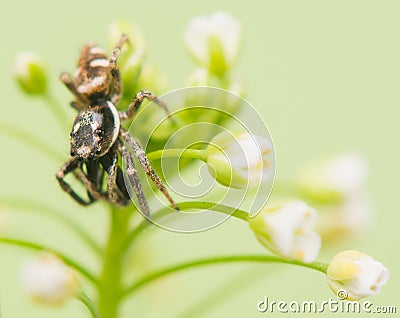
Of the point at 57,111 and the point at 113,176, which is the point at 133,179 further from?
the point at 57,111

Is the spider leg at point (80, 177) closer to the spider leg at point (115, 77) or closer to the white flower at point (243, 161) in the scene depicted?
the spider leg at point (115, 77)

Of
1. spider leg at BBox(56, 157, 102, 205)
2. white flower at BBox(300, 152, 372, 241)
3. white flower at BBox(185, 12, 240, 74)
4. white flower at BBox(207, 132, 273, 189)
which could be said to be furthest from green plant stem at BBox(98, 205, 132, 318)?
white flower at BBox(300, 152, 372, 241)

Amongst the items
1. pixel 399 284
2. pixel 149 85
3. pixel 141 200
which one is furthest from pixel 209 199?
pixel 399 284

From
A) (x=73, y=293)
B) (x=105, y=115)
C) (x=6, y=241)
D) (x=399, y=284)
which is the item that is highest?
(x=399, y=284)

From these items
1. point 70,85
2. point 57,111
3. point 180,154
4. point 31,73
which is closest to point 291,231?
point 180,154

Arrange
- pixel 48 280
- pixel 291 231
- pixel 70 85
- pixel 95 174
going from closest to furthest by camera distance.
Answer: pixel 48 280, pixel 291 231, pixel 95 174, pixel 70 85

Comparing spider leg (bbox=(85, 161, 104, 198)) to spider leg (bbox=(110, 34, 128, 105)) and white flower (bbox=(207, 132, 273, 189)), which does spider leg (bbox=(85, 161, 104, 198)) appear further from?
white flower (bbox=(207, 132, 273, 189))

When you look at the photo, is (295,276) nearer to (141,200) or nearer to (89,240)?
(89,240)
